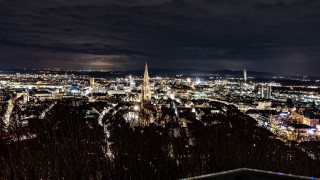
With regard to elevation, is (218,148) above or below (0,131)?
below

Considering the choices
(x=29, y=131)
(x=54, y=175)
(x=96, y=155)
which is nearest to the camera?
(x=54, y=175)

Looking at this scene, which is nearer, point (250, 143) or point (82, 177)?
point (82, 177)

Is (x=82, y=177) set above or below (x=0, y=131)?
below

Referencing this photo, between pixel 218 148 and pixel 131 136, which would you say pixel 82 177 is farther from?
pixel 218 148

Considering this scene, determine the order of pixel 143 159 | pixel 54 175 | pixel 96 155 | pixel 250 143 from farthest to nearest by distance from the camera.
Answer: pixel 250 143, pixel 143 159, pixel 96 155, pixel 54 175

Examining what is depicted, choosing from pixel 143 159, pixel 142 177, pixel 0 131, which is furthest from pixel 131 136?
pixel 0 131

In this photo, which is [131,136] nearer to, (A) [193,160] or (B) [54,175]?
(A) [193,160]

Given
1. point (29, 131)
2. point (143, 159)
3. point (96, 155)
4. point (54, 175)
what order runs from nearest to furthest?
point (54, 175) < point (96, 155) < point (143, 159) < point (29, 131)

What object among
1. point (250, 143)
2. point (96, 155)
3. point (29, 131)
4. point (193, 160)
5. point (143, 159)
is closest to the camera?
point (96, 155)

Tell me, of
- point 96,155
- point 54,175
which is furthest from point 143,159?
point 54,175
